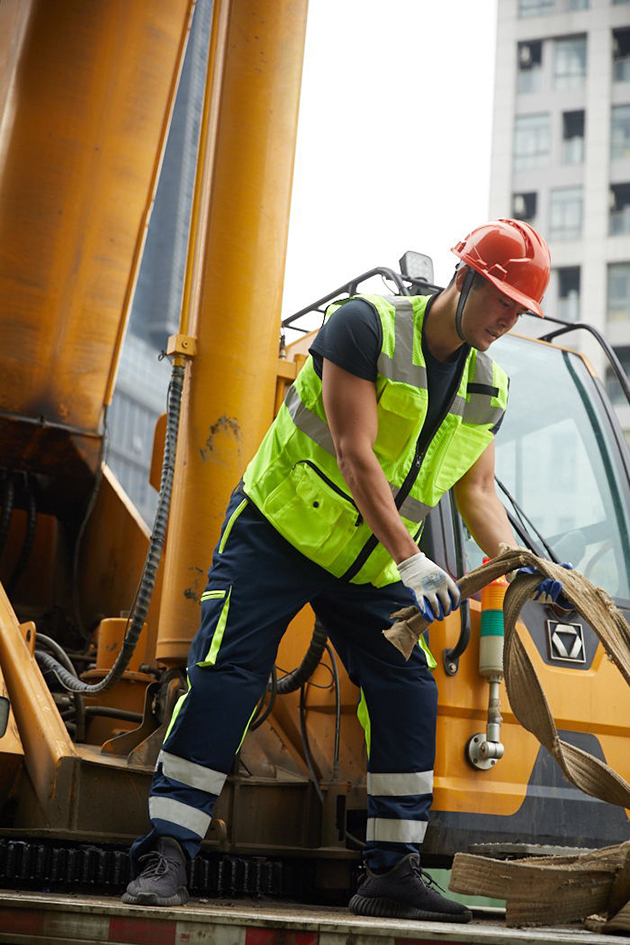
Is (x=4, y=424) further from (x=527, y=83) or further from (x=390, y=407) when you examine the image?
(x=527, y=83)

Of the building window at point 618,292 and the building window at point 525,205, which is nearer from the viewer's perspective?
the building window at point 618,292

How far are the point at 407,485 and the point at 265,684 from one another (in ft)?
2.06

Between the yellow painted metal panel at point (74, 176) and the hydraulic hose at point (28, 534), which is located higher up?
the yellow painted metal panel at point (74, 176)

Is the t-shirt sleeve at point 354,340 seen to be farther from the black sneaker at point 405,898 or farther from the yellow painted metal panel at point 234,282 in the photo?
the black sneaker at point 405,898

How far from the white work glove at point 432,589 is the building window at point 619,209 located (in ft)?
122

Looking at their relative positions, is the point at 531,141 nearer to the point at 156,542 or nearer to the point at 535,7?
the point at 535,7

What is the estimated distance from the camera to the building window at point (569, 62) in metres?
41.1

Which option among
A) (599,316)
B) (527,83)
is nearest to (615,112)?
(527,83)

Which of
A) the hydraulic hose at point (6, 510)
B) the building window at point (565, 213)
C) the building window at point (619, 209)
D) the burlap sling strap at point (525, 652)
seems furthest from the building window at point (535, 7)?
the burlap sling strap at point (525, 652)

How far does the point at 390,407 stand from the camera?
300cm

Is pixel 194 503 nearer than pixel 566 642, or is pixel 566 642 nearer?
pixel 566 642

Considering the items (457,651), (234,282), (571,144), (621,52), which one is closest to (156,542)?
(234,282)

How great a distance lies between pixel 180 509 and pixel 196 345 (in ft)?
1.69

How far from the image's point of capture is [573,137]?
40594 mm
